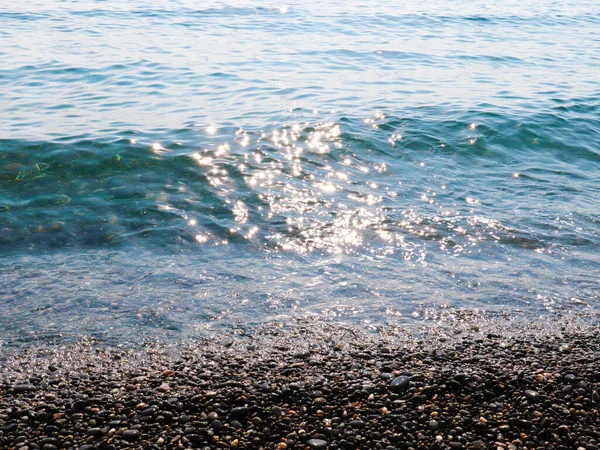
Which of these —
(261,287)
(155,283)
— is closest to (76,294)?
(155,283)

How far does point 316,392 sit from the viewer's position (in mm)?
5688

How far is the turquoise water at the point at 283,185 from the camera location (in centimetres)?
770

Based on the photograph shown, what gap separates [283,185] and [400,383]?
615 cm

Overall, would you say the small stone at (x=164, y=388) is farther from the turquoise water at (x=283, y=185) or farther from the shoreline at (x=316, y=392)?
the turquoise water at (x=283, y=185)

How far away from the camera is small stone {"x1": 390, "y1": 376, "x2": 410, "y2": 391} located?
5742 millimetres

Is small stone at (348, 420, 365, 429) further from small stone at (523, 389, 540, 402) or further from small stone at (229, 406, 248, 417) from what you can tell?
small stone at (523, 389, 540, 402)

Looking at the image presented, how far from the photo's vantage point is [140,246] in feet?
29.7

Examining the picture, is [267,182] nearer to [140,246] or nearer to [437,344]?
[140,246]

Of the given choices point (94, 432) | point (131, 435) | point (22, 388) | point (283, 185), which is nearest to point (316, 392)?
point (131, 435)

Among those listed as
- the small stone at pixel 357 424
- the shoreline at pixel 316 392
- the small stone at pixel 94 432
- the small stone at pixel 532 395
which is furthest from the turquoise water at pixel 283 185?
the small stone at pixel 357 424

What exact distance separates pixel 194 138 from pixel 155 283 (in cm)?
601

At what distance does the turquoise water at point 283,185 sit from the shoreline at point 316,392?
572mm

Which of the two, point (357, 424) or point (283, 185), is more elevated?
point (283, 185)

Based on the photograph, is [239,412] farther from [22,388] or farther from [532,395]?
[532,395]
